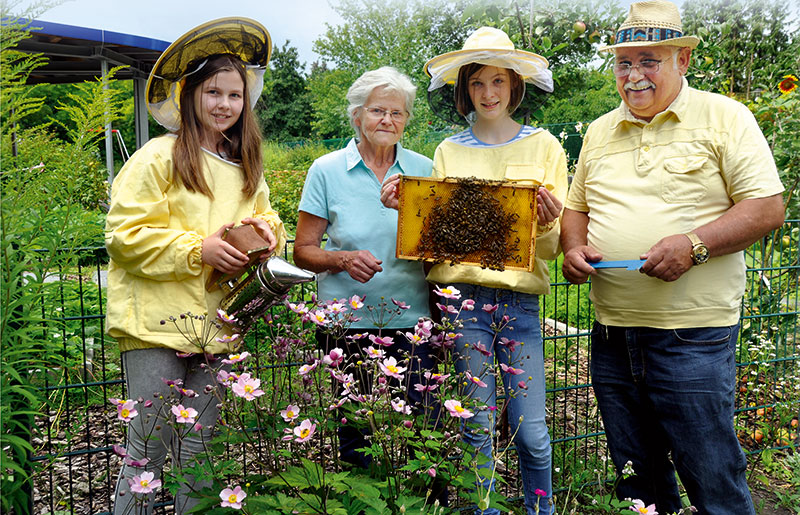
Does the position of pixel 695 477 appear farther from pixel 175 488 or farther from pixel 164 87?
pixel 164 87

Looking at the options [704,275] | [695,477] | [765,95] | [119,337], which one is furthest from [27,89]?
[765,95]

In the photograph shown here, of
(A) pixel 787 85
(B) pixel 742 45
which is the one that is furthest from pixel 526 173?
(B) pixel 742 45

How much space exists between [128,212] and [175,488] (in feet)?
3.64

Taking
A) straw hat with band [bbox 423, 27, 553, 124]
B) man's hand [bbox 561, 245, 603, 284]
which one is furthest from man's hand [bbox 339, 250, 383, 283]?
straw hat with band [bbox 423, 27, 553, 124]

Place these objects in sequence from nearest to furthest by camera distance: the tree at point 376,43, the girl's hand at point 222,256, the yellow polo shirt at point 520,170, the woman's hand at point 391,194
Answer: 1. the girl's hand at point 222,256
2. the woman's hand at point 391,194
3. the yellow polo shirt at point 520,170
4. the tree at point 376,43

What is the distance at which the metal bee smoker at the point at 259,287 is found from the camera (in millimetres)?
2336

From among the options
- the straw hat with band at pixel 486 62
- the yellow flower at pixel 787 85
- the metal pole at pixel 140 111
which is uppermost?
the metal pole at pixel 140 111

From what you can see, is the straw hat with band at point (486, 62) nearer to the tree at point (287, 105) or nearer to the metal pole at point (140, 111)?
the metal pole at point (140, 111)

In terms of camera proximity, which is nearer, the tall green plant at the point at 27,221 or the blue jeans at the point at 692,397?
the tall green plant at the point at 27,221

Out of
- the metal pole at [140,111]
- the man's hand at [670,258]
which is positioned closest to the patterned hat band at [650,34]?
the man's hand at [670,258]

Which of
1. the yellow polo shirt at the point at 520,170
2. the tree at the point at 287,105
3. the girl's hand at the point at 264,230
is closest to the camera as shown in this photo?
the girl's hand at the point at 264,230

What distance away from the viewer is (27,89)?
80.3 inches

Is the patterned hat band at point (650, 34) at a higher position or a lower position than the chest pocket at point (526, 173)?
higher

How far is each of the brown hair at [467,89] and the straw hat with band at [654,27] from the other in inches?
18.2
